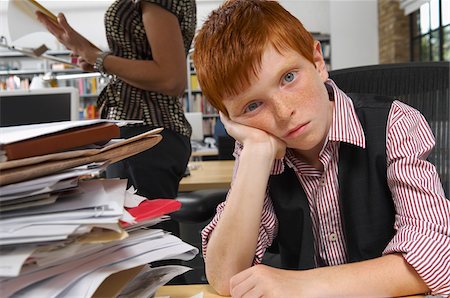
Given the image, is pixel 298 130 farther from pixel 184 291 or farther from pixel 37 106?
pixel 37 106

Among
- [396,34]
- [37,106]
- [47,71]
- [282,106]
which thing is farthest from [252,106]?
[47,71]

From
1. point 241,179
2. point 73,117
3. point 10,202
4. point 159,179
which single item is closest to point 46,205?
point 10,202

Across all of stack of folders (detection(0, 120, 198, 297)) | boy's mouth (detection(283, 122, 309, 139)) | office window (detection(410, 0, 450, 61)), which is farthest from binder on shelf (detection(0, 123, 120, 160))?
office window (detection(410, 0, 450, 61))

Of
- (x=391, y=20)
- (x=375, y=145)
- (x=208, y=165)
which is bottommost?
(x=208, y=165)

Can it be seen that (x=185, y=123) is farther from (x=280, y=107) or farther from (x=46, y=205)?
(x=46, y=205)

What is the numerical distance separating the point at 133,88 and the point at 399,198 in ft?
2.68

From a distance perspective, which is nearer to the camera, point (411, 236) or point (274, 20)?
point (411, 236)

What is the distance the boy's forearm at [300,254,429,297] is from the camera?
0.66m

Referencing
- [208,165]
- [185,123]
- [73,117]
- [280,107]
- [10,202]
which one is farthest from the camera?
[208,165]

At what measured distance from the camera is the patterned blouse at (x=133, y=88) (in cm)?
136

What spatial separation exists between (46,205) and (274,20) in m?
0.51

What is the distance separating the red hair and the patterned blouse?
1.62ft

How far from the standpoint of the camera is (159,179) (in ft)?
4.39

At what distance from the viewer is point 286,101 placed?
781 mm
